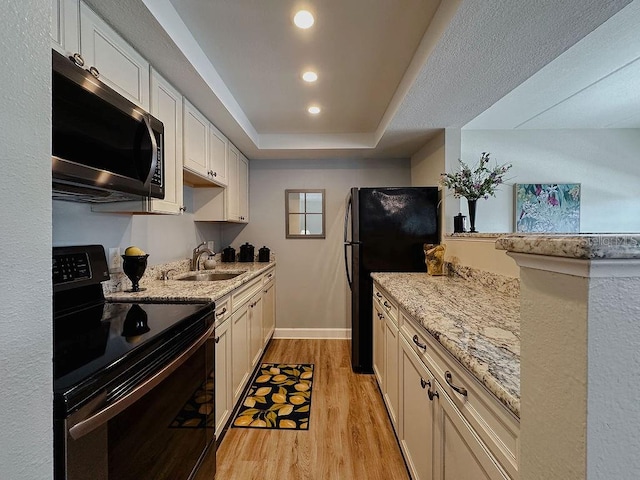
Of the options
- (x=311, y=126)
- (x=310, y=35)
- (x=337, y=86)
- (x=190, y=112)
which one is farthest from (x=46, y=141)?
(x=311, y=126)

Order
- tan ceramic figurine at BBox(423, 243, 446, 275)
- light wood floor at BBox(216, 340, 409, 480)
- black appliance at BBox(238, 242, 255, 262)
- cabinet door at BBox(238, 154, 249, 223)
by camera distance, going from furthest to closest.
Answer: black appliance at BBox(238, 242, 255, 262) < cabinet door at BBox(238, 154, 249, 223) < tan ceramic figurine at BBox(423, 243, 446, 275) < light wood floor at BBox(216, 340, 409, 480)

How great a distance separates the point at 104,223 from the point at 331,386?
206 centimetres

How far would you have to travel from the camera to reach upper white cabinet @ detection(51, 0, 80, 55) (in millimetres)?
1072

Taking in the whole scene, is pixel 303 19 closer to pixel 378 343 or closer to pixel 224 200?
pixel 224 200

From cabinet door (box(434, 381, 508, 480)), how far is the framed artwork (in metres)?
3.05

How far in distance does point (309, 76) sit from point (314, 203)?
1770 millimetres

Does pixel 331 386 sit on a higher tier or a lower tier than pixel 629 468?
lower

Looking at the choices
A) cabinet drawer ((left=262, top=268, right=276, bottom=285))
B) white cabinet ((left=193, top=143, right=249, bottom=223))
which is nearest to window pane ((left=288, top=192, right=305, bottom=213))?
white cabinet ((left=193, top=143, right=249, bottom=223))

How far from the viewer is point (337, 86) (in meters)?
2.30

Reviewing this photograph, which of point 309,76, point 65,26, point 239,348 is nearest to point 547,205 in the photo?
point 309,76

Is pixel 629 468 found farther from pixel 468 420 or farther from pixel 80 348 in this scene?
pixel 80 348

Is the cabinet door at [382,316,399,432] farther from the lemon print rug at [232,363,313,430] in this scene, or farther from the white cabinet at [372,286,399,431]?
the lemon print rug at [232,363,313,430]

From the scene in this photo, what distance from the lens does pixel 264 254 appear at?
3600 mm

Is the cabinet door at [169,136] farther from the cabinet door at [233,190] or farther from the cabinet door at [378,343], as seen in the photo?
the cabinet door at [378,343]
